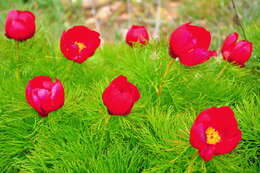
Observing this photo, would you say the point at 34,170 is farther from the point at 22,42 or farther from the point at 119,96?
the point at 22,42

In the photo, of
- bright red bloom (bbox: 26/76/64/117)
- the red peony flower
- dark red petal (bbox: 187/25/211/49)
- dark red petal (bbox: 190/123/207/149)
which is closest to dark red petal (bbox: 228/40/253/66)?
dark red petal (bbox: 187/25/211/49)

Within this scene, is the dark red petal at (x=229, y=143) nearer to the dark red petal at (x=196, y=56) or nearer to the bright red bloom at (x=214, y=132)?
the bright red bloom at (x=214, y=132)

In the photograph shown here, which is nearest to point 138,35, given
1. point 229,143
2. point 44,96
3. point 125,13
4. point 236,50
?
point 236,50

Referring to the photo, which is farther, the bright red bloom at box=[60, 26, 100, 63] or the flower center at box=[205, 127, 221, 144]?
the bright red bloom at box=[60, 26, 100, 63]

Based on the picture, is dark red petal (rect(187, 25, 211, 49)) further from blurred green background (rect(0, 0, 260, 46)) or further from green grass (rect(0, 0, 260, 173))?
blurred green background (rect(0, 0, 260, 46))

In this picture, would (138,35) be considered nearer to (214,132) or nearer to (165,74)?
(165,74)

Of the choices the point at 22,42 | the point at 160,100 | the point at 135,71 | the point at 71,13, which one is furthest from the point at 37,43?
the point at 71,13

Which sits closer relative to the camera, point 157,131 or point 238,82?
point 157,131
